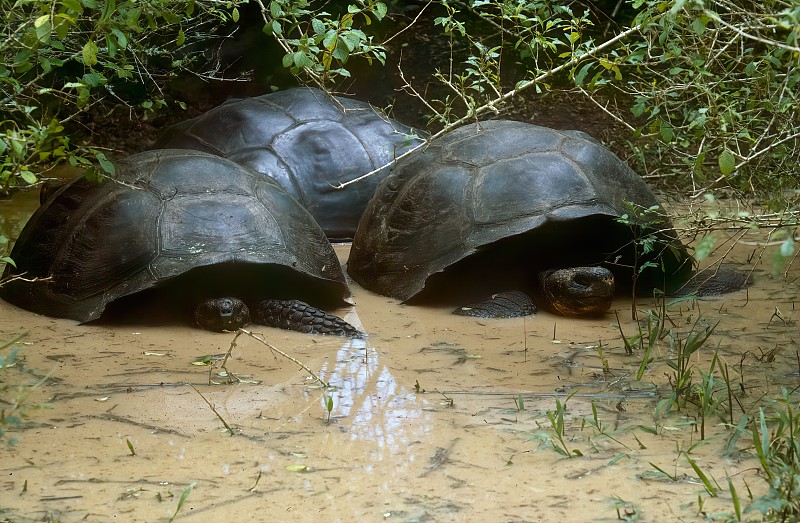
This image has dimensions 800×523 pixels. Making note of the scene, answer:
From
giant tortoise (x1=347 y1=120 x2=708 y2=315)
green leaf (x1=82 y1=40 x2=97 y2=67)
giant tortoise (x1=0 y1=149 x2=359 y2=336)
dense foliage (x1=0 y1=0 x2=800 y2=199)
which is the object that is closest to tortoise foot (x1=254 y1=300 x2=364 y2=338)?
giant tortoise (x1=0 y1=149 x2=359 y2=336)

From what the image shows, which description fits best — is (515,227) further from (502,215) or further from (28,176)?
(28,176)

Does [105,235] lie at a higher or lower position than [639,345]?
higher

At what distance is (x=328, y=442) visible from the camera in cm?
271

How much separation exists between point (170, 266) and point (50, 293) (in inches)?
25.7

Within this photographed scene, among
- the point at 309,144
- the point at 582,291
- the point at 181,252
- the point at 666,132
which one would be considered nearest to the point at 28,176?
the point at 181,252

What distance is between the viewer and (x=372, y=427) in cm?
285

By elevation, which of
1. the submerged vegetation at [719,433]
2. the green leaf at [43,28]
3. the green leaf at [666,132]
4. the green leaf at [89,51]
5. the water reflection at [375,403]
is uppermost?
the green leaf at [43,28]

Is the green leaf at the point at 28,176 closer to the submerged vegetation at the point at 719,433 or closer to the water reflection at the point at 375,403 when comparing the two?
the water reflection at the point at 375,403

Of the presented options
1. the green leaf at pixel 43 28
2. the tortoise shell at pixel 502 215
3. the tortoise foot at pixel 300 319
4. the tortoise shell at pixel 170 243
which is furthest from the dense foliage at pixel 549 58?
the tortoise foot at pixel 300 319

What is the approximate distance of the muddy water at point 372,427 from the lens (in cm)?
228

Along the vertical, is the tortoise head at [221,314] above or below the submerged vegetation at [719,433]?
below

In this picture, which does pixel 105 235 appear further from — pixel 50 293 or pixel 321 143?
pixel 321 143

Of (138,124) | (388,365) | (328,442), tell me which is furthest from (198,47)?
(328,442)

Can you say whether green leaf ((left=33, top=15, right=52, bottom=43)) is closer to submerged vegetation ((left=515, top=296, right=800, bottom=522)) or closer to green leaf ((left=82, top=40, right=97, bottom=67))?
green leaf ((left=82, top=40, right=97, bottom=67))
